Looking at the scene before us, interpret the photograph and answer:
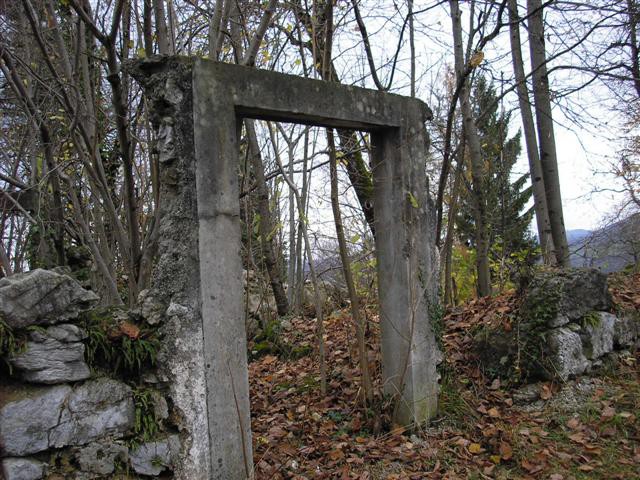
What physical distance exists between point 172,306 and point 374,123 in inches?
85.4

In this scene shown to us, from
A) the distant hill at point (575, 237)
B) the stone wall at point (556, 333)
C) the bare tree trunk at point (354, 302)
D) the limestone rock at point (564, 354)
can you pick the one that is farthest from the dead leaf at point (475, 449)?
the distant hill at point (575, 237)

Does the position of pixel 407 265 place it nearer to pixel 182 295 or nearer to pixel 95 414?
pixel 182 295

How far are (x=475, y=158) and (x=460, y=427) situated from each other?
381 centimetres

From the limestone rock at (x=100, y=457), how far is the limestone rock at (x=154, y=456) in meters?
0.08

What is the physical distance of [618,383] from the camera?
510 cm

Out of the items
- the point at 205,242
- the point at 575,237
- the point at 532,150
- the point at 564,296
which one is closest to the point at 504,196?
the point at 575,237

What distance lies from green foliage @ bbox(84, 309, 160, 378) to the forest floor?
1.29 meters

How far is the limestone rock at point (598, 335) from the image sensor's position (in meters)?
5.23

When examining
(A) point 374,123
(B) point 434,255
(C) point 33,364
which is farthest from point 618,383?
(C) point 33,364

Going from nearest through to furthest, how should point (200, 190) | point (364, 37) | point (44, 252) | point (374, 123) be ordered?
point (200, 190) → point (374, 123) → point (364, 37) → point (44, 252)

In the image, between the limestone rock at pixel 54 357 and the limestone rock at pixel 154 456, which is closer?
the limestone rock at pixel 54 357

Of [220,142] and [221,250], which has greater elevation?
[220,142]

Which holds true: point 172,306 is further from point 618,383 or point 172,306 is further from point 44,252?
point 44,252

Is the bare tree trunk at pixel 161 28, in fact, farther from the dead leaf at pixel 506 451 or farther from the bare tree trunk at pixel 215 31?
the dead leaf at pixel 506 451
